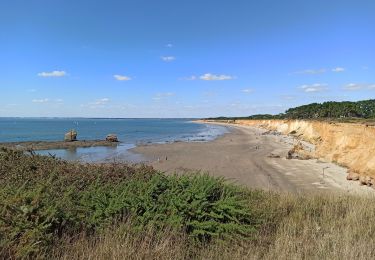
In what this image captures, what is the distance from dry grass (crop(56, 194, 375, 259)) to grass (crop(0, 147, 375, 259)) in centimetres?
2

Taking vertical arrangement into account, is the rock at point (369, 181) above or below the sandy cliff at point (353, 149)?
below

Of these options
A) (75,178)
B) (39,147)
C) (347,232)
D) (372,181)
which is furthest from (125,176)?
(39,147)

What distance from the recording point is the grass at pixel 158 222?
529 centimetres

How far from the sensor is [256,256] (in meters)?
5.37

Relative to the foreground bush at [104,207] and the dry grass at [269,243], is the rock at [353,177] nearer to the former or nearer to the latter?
the dry grass at [269,243]

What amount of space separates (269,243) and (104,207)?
9.46 feet

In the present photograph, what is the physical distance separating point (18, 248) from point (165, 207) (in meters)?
2.49

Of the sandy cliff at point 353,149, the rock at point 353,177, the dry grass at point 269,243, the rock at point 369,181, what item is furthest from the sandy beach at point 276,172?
the dry grass at point 269,243

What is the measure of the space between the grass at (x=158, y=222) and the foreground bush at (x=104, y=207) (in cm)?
2

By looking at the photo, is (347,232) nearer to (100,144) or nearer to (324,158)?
(324,158)

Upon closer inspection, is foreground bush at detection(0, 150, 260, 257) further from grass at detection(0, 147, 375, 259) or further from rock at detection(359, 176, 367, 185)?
→ rock at detection(359, 176, 367, 185)

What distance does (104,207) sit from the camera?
662 cm

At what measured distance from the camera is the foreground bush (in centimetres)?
527

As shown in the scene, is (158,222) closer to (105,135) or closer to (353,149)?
(353,149)
